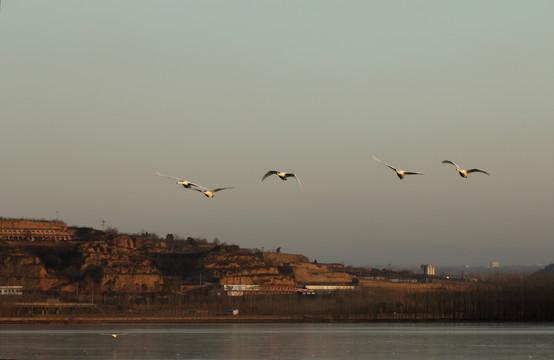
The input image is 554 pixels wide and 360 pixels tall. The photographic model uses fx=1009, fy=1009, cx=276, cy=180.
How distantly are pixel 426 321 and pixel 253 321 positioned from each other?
28368mm

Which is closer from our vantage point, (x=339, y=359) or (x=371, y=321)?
(x=339, y=359)

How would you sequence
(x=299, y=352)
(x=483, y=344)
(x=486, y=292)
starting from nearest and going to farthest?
(x=299, y=352) < (x=483, y=344) < (x=486, y=292)

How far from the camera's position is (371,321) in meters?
167

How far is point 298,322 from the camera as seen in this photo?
541ft

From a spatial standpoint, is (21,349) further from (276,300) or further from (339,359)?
(276,300)

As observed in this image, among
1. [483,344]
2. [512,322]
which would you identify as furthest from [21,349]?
[512,322]

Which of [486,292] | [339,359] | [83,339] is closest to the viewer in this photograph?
[339,359]

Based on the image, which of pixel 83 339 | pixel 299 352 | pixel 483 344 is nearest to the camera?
pixel 299 352

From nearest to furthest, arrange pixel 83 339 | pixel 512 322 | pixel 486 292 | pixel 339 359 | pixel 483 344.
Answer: pixel 339 359 → pixel 483 344 → pixel 83 339 → pixel 512 322 → pixel 486 292

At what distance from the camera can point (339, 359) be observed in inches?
2911

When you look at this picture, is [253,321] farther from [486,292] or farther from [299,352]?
[299,352]

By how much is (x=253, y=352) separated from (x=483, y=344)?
23.3 meters

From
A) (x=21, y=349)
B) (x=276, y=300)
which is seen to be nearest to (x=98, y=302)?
(x=276, y=300)

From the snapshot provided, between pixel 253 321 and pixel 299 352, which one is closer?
pixel 299 352
